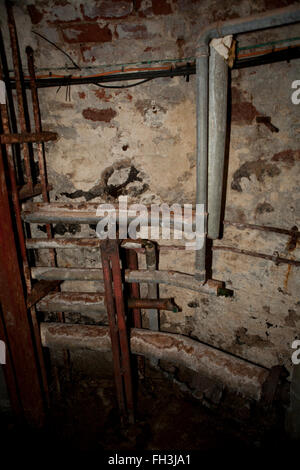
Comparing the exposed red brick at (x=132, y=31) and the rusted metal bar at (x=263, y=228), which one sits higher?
the exposed red brick at (x=132, y=31)

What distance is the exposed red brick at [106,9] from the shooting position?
1.63 meters

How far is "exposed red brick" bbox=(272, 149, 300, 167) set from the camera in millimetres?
1624

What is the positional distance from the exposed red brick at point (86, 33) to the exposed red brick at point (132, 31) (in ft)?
0.23

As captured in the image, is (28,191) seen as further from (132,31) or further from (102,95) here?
(132,31)

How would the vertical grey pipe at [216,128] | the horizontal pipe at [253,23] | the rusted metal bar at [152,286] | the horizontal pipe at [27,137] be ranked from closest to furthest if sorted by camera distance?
the horizontal pipe at [253,23] < the vertical grey pipe at [216,128] < the horizontal pipe at [27,137] < the rusted metal bar at [152,286]

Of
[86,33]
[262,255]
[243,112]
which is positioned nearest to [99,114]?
[86,33]

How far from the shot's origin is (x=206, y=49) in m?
1.36

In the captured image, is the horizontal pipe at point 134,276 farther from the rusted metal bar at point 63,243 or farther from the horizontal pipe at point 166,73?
the horizontal pipe at point 166,73

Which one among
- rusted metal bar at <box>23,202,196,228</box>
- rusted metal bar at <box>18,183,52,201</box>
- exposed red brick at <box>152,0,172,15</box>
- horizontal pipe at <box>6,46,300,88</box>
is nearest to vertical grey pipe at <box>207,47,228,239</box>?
rusted metal bar at <box>23,202,196,228</box>

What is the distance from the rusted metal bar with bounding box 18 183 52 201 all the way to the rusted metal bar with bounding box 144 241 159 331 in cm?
85

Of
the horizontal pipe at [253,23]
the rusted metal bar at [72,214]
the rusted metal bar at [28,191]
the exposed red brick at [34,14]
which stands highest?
the exposed red brick at [34,14]

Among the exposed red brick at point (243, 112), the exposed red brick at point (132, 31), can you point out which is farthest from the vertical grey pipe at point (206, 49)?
the exposed red brick at point (132, 31)

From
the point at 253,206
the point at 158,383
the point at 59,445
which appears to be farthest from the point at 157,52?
the point at 59,445

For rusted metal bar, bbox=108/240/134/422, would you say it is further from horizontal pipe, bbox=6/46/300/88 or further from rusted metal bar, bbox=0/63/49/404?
horizontal pipe, bbox=6/46/300/88
